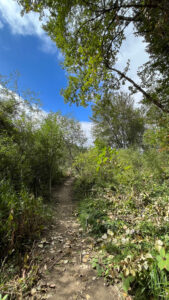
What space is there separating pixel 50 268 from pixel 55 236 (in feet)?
3.39

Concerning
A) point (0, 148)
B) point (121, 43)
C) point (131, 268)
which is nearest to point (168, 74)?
point (121, 43)

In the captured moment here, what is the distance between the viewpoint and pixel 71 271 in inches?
77.1

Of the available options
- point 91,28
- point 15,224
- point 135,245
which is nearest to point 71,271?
point 135,245

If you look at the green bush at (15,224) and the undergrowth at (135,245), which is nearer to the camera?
the undergrowth at (135,245)

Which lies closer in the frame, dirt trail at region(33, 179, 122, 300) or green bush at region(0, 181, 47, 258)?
dirt trail at region(33, 179, 122, 300)

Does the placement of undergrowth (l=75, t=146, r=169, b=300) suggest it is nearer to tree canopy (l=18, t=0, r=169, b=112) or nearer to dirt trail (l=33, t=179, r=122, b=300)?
dirt trail (l=33, t=179, r=122, b=300)

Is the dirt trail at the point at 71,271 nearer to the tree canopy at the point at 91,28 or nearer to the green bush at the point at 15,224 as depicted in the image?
the green bush at the point at 15,224

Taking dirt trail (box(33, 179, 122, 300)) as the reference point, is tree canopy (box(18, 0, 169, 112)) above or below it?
above

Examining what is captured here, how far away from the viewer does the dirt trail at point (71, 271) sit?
5.07 feet

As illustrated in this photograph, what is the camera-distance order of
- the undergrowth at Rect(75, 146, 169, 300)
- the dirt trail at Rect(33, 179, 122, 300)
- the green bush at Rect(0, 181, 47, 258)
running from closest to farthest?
the undergrowth at Rect(75, 146, 169, 300) → the dirt trail at Rect(33, 179, 122, 300) → the green bush at Rect(0, 181, 47, 258)

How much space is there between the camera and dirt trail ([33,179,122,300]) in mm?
1545

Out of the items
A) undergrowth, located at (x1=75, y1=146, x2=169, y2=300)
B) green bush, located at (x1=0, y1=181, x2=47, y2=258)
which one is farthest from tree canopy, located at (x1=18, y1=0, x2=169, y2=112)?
green bush, located at (x1=0, y1=181, x2=47, y2=258)

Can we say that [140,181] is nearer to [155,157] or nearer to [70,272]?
[155,157]

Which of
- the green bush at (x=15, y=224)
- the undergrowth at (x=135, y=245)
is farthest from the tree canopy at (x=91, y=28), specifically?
the green bush at (x=15, y=224)
